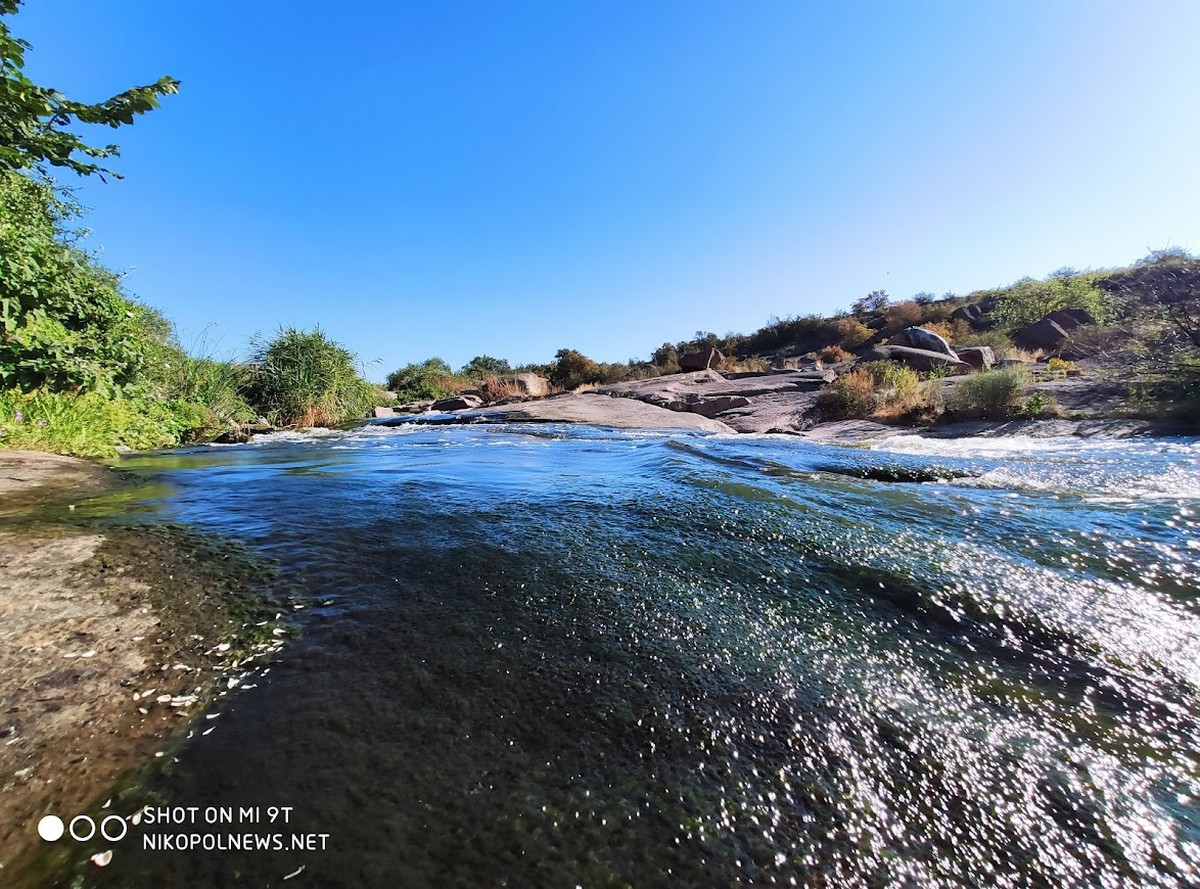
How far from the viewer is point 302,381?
1427 centimetres

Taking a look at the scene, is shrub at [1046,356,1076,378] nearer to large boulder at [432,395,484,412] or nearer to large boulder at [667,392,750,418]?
large boulder at [667,392,750,418]

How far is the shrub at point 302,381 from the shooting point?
13.9m

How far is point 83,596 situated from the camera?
204cm

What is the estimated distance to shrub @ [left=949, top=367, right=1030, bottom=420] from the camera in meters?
11.0

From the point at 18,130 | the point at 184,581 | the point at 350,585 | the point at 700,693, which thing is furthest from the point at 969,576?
the point at 18,130

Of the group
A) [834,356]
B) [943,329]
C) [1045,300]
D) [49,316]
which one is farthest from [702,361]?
[49,316]

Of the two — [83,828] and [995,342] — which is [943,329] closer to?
[995,342]

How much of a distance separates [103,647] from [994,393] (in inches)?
558

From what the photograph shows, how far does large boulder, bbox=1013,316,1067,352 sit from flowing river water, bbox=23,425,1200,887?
22427mm

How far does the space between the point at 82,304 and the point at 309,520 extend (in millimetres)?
6493

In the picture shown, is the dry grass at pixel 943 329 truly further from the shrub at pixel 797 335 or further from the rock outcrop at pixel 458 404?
the rock outcrop at pixel 458 404

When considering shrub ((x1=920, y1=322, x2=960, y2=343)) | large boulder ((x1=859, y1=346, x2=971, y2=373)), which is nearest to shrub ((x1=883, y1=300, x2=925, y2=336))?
shrub ((x1=920, y1=322, x2=960, y2=343))

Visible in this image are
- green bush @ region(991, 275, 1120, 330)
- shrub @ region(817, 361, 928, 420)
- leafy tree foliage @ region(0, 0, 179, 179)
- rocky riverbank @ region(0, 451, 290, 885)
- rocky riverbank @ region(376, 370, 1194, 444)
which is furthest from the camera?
green bush @ region(991, 275, 1120, 330)

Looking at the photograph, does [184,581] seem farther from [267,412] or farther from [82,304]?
[267,412]
